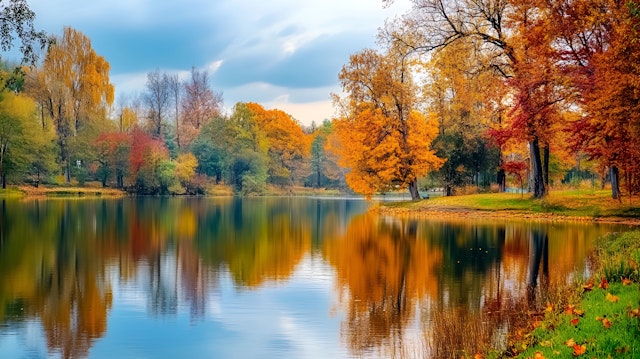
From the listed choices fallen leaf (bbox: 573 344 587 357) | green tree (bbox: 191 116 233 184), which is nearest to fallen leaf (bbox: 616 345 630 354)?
fallen leaf (bbox: 573 344 587 357)

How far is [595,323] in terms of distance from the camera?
9.02 meters

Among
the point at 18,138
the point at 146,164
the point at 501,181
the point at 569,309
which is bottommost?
the point at 569,309

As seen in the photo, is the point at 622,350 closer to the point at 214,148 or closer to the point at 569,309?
the point at 569,309

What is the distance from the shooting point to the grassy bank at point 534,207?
1316 inches

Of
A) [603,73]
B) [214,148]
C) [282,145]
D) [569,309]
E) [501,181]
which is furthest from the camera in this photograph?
[282,145]

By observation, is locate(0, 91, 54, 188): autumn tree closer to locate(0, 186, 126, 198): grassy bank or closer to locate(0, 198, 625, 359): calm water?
locate(0, 186, 126, 198): grassy bank

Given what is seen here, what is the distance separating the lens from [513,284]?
16859mm

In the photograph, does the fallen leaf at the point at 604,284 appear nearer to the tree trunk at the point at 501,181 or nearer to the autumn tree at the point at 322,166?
the tree trunk at the point at 501,181

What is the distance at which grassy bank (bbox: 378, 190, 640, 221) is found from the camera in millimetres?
33438

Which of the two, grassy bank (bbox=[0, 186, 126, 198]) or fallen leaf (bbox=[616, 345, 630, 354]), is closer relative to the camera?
fallen leaf (bbox=[616, 345, 630, 354])

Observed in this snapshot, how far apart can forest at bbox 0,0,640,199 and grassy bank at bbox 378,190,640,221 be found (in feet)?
4.73

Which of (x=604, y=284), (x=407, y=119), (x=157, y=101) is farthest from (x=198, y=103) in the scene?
(x=604, y=284)

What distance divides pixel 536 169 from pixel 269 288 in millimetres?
25196

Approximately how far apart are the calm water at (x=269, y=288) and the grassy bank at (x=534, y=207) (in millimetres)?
2949
